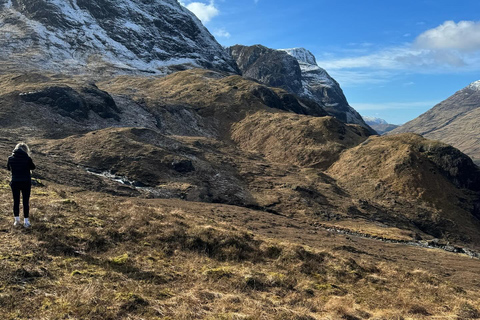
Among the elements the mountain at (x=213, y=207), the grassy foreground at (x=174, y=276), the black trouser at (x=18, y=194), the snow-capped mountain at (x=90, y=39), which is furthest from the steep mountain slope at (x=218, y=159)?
the snow-capped mountain at (x=90, y=39)

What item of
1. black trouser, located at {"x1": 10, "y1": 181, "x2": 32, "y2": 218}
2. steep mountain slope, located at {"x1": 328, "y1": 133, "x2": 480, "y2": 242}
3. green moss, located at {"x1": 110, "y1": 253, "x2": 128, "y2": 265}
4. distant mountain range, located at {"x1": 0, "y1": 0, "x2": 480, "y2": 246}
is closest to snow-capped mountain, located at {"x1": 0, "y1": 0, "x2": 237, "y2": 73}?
distant mountain range, located at {"x1": 0, "y1": 0, "x2": 480, "y2": 246}

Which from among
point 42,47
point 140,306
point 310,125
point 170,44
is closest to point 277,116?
point 310,125

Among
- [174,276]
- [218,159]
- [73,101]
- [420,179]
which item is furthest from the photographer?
[73,101]

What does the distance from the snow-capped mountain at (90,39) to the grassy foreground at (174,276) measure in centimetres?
12245

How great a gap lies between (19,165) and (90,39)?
17205 centimetres

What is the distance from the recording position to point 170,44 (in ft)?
614

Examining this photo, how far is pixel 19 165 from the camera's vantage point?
460 inches

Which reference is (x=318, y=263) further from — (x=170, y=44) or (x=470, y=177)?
(x=170, y=44)

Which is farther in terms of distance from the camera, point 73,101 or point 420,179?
point 73,101

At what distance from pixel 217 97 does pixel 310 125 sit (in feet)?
112

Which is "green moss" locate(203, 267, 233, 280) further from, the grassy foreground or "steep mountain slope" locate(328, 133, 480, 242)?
"steep mountain slope" locate(328, 133, 480, 242)

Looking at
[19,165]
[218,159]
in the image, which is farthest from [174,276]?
[218,159]

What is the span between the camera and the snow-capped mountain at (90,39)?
129500 mm

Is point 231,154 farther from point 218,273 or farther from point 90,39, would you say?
point 90,39
